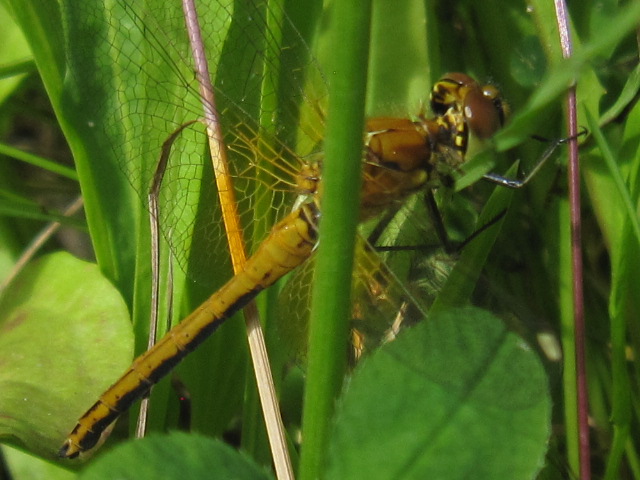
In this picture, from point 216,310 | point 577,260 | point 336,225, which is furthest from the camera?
point 216,310

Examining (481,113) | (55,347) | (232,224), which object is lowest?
(55,347)

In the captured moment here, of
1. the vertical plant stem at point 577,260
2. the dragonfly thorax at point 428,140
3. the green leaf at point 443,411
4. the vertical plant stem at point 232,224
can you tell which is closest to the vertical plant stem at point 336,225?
the green leaf at point 443,411

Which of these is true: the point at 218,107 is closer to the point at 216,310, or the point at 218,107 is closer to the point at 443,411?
the point at 216,310

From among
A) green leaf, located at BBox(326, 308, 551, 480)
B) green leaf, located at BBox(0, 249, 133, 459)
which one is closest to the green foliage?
green leaf, located at BBox(0, 249, 133, 459)

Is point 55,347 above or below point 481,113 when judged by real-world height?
below

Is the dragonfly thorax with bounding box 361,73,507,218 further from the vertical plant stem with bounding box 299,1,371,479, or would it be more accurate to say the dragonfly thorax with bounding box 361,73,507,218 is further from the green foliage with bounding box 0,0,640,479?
the vertical plant stem with bounding box 299,1,371,479

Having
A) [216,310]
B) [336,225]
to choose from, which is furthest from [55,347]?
[336,225]

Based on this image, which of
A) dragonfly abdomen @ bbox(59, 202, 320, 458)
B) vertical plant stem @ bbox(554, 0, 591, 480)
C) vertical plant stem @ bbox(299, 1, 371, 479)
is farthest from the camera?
dragonfly abdomen @ bbox(59, 202, 320, 458)
